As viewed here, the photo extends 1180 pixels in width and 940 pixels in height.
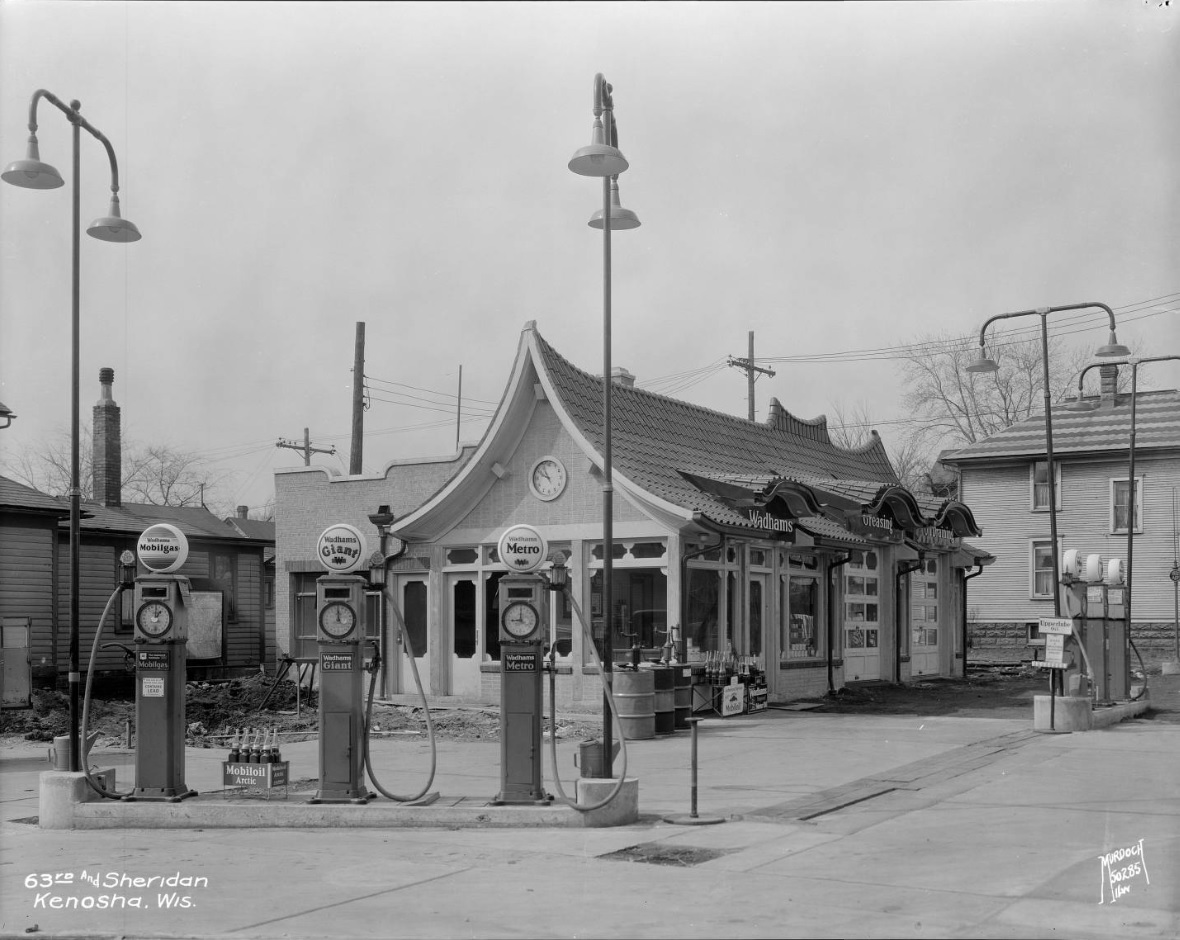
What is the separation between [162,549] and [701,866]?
5728 millimetres

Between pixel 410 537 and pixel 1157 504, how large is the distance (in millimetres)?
27423

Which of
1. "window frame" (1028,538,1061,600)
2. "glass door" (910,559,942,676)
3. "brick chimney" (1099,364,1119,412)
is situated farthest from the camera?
"brick chimney" (1099,364,1119,412)

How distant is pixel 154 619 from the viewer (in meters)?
11.6

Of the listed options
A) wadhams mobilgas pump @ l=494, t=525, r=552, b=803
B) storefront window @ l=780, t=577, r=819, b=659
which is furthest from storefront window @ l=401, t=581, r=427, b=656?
wadhams mobilgas pump @ l=494, t=525, r=552, b=803

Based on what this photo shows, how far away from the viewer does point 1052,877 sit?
8.53 metres

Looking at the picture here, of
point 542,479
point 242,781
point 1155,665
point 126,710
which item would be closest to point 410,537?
point 542,479

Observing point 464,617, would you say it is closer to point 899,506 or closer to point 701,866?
point 899,506

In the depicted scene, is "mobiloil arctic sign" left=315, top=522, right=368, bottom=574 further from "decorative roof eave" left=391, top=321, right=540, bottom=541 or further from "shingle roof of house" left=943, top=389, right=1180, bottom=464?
"shingle roof of house" left=943, top=389, right=1180, bottom=464

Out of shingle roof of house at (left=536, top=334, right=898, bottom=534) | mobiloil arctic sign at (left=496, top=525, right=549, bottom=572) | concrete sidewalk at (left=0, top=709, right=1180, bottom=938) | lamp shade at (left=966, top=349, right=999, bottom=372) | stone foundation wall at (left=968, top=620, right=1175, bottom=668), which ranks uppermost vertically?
lamp shade at (left=966, top=349, right=999, bottom=372)

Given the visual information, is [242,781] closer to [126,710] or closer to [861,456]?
[126,710]

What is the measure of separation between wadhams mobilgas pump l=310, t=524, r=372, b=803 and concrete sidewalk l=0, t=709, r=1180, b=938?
0.55 meters

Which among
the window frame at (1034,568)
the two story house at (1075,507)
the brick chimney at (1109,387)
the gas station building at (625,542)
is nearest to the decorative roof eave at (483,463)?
the gas station building at (625,542)

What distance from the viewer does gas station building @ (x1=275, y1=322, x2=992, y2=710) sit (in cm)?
2023

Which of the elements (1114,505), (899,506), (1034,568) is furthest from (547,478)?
(1114,505)
